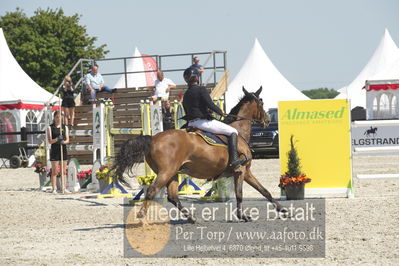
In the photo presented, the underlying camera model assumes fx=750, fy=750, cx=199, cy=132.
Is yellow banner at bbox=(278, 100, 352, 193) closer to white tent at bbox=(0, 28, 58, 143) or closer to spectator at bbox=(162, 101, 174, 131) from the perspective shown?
spectator at bbox=(162, 101, 174, 131)

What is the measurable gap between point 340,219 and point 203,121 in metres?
2.41

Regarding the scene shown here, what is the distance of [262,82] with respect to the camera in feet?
136

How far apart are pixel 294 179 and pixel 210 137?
308cm

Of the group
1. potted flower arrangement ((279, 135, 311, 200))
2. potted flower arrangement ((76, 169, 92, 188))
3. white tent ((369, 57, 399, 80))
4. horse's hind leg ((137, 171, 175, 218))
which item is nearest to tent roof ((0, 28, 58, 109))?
white tent ((369, 57, 399, 80))

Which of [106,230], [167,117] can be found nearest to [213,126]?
[106,230]

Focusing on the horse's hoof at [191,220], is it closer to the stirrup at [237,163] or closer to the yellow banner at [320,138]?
the stirrup at [237,163]

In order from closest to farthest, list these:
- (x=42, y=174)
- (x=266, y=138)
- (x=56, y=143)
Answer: (x=56, y=143), (x=42, y=174), (x=266, y=138)

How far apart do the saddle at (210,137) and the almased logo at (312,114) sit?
3.33m

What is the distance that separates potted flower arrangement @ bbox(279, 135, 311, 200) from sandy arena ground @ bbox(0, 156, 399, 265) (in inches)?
24.6

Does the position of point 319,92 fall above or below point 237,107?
above

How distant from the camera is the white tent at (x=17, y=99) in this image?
1297 inches

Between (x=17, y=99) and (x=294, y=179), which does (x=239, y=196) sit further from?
(x=17, y=99)

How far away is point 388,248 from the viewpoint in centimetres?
811

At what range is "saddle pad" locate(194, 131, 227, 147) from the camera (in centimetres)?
1075
